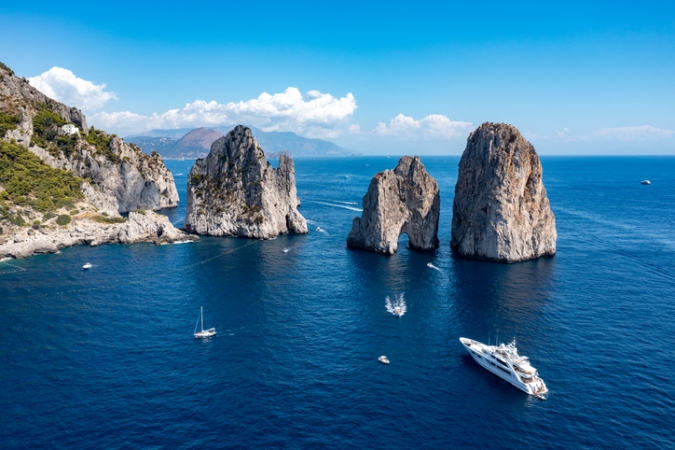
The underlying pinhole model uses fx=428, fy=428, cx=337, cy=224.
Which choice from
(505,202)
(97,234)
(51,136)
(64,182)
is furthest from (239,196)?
(51,136)

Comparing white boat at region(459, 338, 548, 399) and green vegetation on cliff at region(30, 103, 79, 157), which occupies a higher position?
green vegetation on cliff at region(30, 103, 79, 157)

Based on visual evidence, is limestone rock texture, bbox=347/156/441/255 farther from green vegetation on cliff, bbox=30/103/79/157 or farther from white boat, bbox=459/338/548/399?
green vegetation on cliff, bbox=30/103/79/157

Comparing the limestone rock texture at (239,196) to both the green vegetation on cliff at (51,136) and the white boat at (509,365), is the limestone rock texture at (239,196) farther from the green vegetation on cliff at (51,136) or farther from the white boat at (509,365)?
the white boat at (509,365)

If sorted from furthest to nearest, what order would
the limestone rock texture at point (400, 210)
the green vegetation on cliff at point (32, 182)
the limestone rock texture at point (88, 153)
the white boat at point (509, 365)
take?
1. the limestone rock texture at point (88, 153)
2. the green vegetation on cliff at point (32, 182)
3. the limestone rock texture at point (400, 210)
4. the white boat at point (509, 365)

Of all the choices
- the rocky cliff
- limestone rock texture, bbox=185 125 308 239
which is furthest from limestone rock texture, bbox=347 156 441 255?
the rocky cliff

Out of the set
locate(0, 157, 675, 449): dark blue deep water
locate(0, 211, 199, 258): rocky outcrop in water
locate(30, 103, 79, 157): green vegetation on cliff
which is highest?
locate(30, 103, 79, 157): green vegetation on cliff

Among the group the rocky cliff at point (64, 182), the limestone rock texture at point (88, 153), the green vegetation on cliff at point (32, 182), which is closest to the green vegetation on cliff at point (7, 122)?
the rocky cliff at point (64, 182)

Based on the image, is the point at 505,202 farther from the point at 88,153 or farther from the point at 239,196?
the point at 88,153
